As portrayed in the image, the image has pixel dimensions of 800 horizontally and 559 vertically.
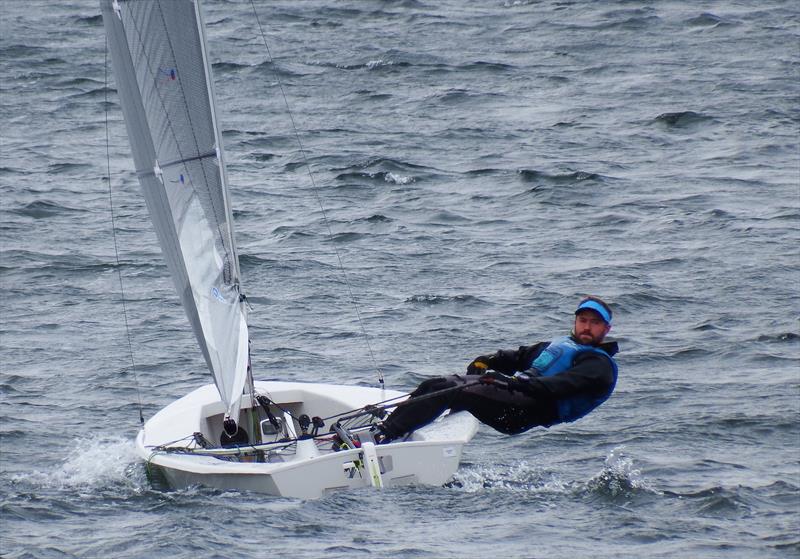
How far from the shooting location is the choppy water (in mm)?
7992

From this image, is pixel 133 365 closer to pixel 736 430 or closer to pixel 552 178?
pixel 736 430

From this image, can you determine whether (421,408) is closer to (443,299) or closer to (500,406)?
(500,406)

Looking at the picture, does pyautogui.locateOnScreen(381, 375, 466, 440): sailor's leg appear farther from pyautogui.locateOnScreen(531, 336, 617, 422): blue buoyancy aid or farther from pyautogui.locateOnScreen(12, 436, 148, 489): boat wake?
pyautogui.locateOnScreen(12, 436, 148, 489): boat wake

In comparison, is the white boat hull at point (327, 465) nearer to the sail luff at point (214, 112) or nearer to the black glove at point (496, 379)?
the black glove at point (496, 379)

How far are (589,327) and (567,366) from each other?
0.87ft

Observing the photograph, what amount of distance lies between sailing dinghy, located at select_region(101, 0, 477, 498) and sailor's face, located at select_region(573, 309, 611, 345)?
851mm

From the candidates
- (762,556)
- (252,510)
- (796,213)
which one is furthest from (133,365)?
(796,213)

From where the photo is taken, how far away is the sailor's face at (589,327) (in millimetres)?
8336

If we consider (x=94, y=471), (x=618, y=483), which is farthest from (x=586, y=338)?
(x=94, y=471)

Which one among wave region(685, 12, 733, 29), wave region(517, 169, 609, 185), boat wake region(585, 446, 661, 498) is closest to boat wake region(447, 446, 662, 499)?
boat wake region(585, 446, 661, 498)

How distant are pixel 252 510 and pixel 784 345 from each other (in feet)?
18.8

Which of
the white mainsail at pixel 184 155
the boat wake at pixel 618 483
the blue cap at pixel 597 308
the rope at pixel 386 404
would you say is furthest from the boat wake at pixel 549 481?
the white mainsail at pixel 184 155

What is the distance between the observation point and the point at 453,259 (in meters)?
14.4

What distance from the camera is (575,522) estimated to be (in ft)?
25.7
